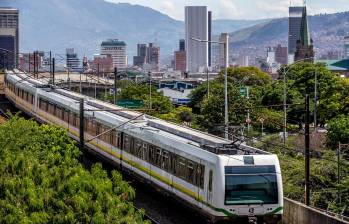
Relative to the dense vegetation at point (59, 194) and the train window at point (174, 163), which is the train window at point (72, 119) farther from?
the dense vegetation at point (59, 194)

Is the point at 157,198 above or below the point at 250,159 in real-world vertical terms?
below

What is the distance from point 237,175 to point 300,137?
81.1 ft

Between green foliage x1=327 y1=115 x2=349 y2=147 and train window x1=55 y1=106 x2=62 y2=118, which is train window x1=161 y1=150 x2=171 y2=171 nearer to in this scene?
green foliage x1=327 y1=115 x2=349 y2=147

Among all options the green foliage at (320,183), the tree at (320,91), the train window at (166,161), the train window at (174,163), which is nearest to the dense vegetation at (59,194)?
the train window at (174,163)

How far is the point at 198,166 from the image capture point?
2456cm

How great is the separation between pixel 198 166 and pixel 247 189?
200 cm

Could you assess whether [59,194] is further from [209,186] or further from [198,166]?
[198,166]

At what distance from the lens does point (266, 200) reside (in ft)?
76.2

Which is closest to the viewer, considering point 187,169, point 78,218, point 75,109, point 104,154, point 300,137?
point 78,218

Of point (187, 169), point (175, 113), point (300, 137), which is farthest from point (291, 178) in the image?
point (175, 113)

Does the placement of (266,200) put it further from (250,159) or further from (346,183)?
(346,183)

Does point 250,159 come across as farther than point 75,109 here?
No

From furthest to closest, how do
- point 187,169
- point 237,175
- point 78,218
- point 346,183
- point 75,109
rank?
point 75,109 → point 346,183 → point 187,169 → point 237,175 → point 78,218

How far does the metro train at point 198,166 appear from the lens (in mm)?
23031
